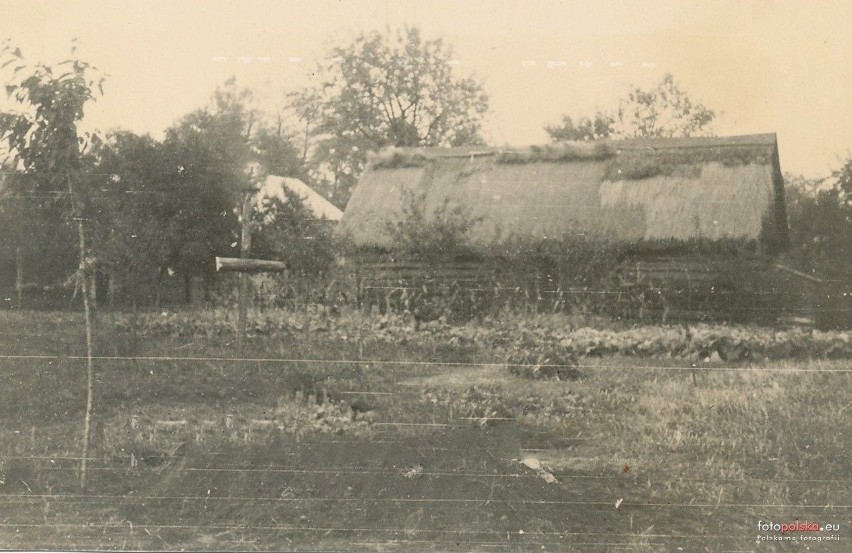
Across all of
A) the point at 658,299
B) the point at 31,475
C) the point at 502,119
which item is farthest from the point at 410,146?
the point at 31,475

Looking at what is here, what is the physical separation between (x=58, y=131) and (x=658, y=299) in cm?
314

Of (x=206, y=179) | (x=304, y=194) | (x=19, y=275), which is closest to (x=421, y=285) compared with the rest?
(x=304, y=194)

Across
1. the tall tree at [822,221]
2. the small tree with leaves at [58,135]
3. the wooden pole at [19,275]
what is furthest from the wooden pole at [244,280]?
the tall tree at [822,221]

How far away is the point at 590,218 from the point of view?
3031 millimetres

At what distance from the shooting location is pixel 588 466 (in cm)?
292

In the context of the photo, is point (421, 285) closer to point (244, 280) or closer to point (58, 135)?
point (244, 280)

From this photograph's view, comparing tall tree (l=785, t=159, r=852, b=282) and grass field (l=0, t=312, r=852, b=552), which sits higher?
tall tree (l=785, t=159, r=852, b=282)

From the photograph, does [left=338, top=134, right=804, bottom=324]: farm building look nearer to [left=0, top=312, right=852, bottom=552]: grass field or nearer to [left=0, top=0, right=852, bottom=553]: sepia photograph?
[left=0, top=0, right=852, bottom=553]: sepia photograph

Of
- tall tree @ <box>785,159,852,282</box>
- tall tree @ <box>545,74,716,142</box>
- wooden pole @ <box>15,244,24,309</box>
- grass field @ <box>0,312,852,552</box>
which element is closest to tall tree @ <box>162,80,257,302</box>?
grass field @ <box>0,312,852,552</box>

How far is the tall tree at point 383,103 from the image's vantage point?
298 centimetres

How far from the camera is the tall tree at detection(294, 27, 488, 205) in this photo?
2977mm

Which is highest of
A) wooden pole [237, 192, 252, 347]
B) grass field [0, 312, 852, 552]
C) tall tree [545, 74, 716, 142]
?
tall tree [545, 74, 716, 142]

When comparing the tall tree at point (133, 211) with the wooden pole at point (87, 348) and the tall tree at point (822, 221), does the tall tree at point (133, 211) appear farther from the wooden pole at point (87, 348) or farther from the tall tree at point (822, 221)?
the tall tree at point (822, 221)

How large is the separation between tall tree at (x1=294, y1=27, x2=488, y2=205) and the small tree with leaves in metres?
1.14
